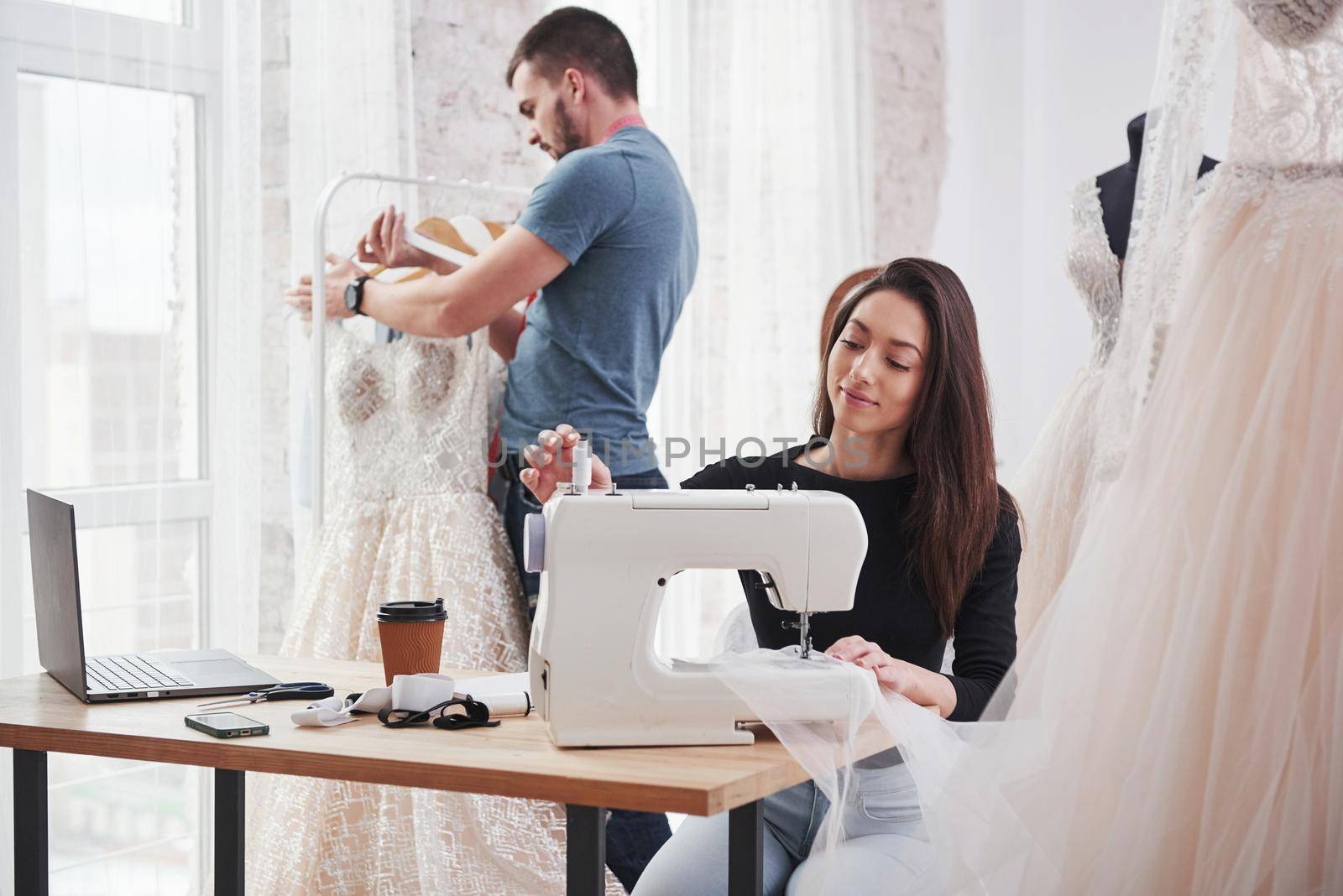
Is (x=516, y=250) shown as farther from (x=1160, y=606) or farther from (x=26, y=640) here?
(x=1160, y=606)

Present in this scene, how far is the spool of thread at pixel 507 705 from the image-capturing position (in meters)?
1.52

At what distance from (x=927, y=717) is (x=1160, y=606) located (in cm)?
29

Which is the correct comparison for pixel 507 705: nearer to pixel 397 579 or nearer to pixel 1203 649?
pixel 1203 649

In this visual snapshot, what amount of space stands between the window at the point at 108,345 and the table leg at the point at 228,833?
2.61 ft

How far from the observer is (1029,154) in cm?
408

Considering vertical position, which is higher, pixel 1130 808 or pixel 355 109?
pixel 355 109

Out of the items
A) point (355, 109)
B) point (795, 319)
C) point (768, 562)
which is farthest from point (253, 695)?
point (795, 319)

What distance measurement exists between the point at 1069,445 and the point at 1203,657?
101cm

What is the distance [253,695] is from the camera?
1.62 metres

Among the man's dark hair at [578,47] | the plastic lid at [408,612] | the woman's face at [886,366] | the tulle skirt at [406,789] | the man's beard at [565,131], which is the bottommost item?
the tulle skirt at [406,789]

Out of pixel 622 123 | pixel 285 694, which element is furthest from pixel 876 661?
pixel 622 123

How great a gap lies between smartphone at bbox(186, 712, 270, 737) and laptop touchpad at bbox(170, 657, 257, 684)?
194 millimetres

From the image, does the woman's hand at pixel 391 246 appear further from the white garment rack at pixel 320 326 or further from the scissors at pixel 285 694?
the scissors at pixel 285 694

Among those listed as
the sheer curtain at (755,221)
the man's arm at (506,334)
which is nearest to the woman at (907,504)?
the man's arm at (506,334)
